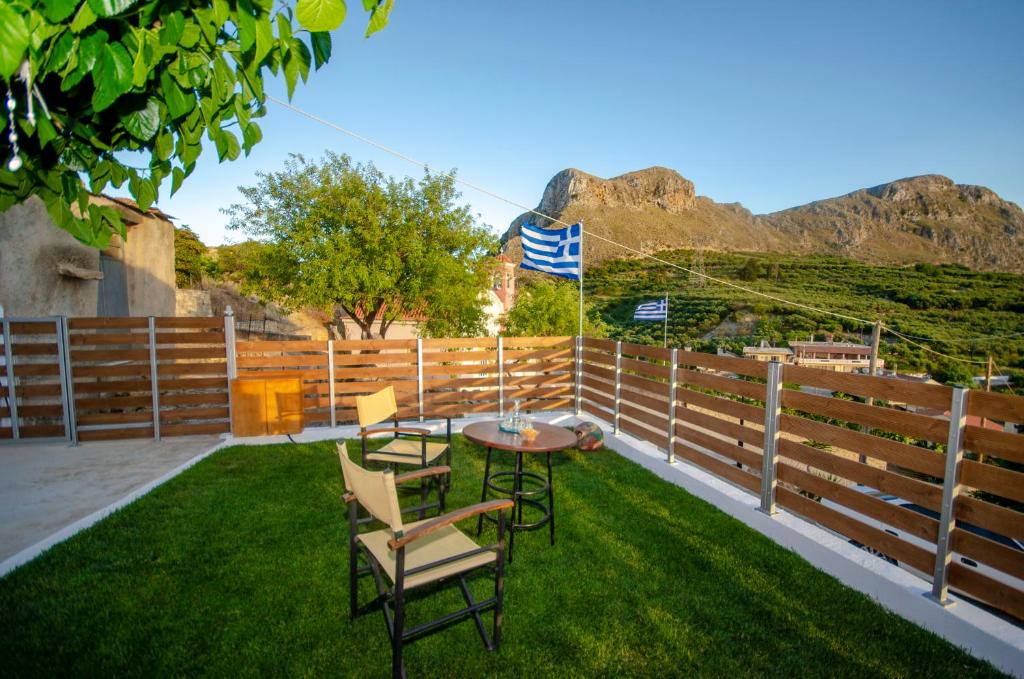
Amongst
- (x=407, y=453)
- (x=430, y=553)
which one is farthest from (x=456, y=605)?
(x=407, y=453)

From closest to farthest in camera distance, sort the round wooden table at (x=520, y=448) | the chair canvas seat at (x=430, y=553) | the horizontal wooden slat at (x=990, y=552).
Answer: the chair canvas seat at (x=430, y=553) < the horizontal wooden slat at (x=990, y=552) < the round wooden table at (x=520, y=448)

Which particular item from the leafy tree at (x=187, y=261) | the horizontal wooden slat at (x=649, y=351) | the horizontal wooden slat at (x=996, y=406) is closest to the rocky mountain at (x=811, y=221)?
the leafy tree at (x=187, y=261)

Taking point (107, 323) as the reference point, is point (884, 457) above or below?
below

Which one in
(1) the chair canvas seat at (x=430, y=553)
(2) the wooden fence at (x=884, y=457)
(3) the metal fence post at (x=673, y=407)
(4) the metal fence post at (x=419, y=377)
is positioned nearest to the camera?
(1) the chair canvas seat at (x=430, y=553)

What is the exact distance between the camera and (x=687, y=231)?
81.6 metres

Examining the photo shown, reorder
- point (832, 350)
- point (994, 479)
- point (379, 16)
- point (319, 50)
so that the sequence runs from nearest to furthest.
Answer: point (379, 16) → point (319, 50) → point (994, 479) → point (832, 350)

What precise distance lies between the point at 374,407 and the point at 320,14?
369cm

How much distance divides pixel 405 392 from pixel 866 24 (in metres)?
26.7

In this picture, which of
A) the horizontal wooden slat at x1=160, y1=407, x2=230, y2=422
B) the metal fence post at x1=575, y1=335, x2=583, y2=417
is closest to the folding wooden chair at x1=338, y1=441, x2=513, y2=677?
the horizontal wooden slat at x1=160, y1=407, x2=230, y2=422

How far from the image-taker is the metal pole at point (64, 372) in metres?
5.95

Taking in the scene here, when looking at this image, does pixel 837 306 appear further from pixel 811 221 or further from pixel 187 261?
pixel 811 221

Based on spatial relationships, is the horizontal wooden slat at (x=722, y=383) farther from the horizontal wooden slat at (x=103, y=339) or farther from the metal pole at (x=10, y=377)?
the metal pole at (x=10, y=377)

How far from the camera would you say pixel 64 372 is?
6027 millimetres

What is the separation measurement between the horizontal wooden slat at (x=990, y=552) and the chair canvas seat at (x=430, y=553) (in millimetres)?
2634
